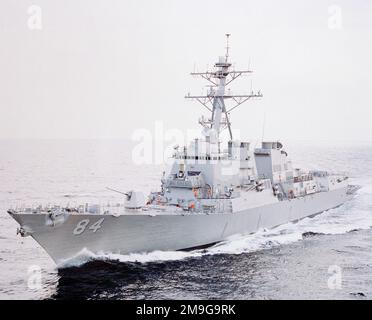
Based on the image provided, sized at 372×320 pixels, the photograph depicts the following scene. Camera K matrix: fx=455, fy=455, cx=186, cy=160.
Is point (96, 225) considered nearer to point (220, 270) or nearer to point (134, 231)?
point (134, 231)

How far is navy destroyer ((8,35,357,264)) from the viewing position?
15125 millimetres

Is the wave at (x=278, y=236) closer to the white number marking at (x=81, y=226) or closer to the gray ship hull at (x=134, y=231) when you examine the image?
the gray ship hull at (x=134, y=231)

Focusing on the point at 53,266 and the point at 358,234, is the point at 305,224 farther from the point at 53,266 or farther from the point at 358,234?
the point at 53,266

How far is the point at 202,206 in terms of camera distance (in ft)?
60.3

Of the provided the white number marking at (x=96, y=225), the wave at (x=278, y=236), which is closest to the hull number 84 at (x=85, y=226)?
the white number marking at (x=96, y=225)

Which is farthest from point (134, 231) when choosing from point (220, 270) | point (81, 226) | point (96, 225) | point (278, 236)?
point (278, 236)

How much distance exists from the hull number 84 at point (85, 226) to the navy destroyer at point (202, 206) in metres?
0.03

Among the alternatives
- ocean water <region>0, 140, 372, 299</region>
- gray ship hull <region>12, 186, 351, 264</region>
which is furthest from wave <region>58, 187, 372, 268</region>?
gray ship hull <region>12, 186, 351, 264</region>

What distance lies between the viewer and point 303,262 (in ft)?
57.2

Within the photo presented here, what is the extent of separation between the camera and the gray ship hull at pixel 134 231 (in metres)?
14.8

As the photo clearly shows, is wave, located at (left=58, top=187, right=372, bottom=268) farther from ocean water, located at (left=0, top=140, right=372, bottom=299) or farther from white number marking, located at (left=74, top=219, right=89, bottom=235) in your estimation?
white number marking, located at (left=74, top=219, right=89, bottom=235)
